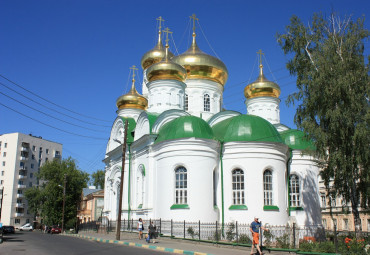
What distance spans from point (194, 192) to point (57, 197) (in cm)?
2613

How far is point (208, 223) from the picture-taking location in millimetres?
19844

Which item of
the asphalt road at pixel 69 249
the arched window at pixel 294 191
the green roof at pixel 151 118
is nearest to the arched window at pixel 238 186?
the arched window at pixel 294 191

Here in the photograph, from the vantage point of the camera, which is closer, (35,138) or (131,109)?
(131,109)

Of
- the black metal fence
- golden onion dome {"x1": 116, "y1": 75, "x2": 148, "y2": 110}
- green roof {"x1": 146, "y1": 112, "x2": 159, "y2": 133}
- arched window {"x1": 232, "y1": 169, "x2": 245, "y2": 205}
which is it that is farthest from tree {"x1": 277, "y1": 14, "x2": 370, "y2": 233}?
golden onion dome {"x1": 116, "y1": 75, "x2": 148, "y2": 110}

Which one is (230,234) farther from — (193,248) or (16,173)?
(16,173)

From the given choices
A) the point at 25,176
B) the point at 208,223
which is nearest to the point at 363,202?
the point at 208,223

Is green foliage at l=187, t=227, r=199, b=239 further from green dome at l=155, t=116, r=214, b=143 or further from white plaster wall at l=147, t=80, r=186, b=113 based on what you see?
white plaster wall at l=147, t=80, r=186, b=113

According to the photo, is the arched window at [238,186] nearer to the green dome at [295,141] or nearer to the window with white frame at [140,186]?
the green dome at [295,141]

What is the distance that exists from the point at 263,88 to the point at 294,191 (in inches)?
399

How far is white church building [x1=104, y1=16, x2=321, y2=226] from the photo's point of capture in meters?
21.2

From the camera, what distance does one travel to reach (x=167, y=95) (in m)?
27.2

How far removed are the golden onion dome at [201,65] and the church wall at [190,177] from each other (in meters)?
8.75

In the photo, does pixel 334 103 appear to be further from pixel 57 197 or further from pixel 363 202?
pixel 57 197

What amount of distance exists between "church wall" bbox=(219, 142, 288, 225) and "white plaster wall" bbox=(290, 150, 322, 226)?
8.11ft
